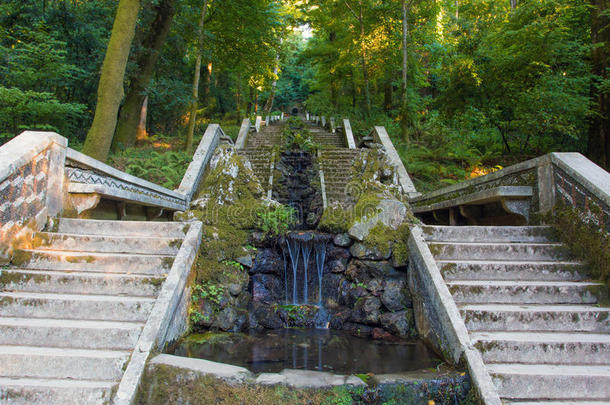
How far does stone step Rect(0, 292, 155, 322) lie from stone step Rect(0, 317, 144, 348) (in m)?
0.26

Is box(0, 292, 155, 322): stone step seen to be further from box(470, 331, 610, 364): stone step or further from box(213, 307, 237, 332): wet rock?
box(470, 331, 610, 364): stone step

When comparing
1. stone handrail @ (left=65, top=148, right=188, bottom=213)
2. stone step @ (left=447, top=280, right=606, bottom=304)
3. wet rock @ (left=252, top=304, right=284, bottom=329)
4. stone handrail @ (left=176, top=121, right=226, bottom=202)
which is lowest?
wet rock @ (left=252, top=304, right=284, bottom=329)

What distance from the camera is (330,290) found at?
597 centimetres

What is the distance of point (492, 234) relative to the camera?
5457mm

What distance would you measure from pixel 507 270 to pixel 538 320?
0.84m

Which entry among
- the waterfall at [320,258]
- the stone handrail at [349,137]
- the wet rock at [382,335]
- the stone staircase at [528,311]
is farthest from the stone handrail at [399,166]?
the wet rock at [382,335]

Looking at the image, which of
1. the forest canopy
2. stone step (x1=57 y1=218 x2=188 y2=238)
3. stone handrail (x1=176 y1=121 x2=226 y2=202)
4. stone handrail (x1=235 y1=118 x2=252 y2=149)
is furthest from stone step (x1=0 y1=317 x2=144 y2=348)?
stone handrail (x1=235 y1=118 x2=252 y2=149)

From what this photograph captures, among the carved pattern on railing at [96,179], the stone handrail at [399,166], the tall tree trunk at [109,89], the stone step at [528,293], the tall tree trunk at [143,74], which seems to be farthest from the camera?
the tall tree trunk at [143,74]

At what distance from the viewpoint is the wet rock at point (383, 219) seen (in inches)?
227

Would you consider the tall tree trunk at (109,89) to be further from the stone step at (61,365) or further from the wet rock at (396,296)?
the wet rock at (396,296)

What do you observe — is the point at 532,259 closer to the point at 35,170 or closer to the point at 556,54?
the point at 35,170

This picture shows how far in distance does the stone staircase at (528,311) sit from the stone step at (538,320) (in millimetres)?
10

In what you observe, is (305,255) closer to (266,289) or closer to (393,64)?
(266,289)

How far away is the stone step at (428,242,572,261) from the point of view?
4.98m
